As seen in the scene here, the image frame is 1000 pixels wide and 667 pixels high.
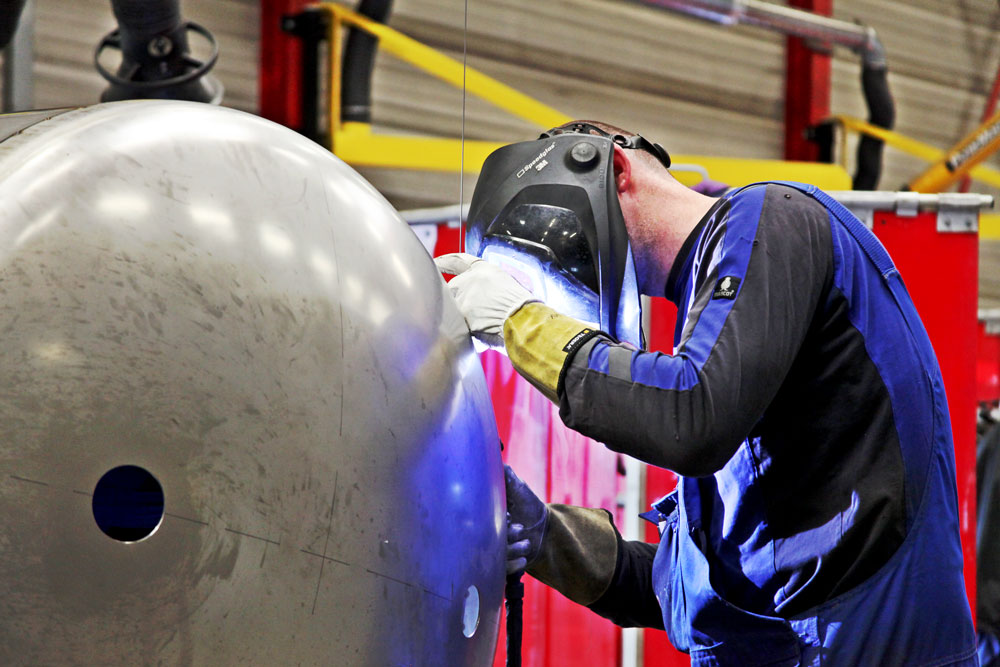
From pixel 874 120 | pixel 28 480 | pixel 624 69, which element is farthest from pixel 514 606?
pixel 874 120

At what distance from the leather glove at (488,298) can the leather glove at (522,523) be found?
0.22 meters

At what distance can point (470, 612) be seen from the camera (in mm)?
1209

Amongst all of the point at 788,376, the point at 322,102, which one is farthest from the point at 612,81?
the point at 788,376

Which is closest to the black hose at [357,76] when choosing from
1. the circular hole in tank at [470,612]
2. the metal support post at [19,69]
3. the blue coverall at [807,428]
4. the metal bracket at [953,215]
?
the metal support post at [19,69]

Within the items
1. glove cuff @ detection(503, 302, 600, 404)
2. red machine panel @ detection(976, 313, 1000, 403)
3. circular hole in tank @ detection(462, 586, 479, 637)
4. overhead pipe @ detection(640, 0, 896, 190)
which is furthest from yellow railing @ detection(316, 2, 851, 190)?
circular hole in tank @ detection(462, 586, 479, 637)

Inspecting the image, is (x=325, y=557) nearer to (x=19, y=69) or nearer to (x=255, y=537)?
(x=255, y=537)

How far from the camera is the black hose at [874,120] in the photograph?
5898 mm

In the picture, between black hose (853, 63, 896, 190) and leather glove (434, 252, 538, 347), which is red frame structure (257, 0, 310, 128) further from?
leather glove (434, 252, 538, 347)

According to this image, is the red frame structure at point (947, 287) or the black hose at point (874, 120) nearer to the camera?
the red frame structure at point (947, 287)

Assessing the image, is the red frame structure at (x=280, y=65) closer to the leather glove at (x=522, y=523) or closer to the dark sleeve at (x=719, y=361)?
the leather glove at (x=522, y=523)

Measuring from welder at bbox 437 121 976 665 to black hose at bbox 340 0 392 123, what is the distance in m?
2.75

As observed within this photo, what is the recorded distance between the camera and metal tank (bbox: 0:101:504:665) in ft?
3.00

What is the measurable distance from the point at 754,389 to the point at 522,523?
18.9 inches

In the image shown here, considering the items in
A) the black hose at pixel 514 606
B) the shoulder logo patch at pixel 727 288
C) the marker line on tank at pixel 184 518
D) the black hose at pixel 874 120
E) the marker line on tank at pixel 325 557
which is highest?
the shoulder logo patch at pixel 727 288
